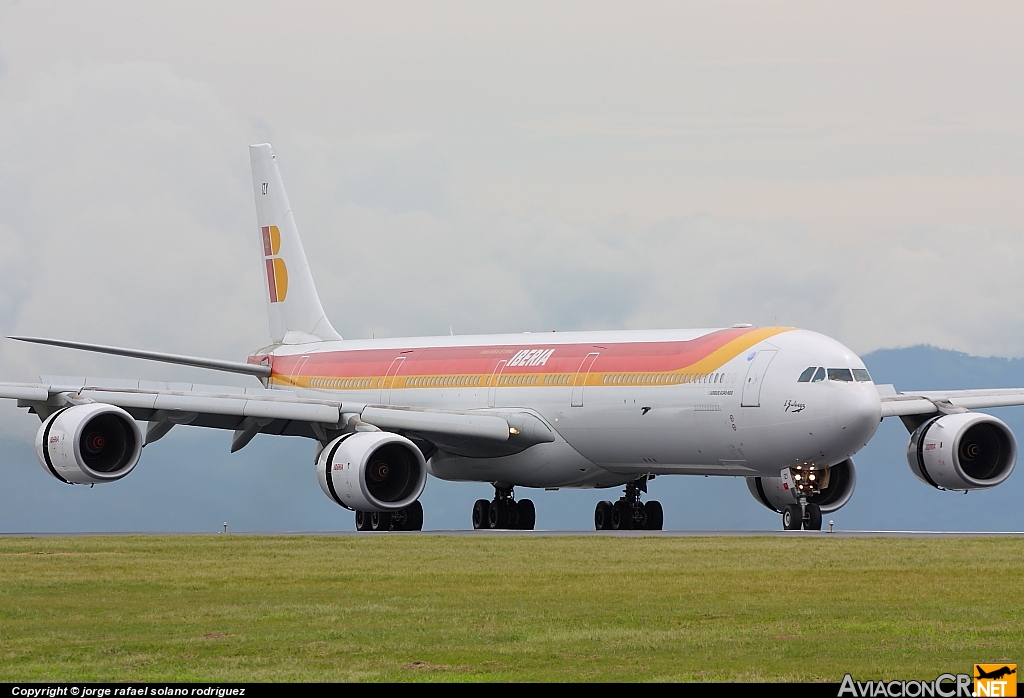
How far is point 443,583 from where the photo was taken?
2086 centimetres

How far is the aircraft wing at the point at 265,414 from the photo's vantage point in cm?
3375

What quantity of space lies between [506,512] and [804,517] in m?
8.16

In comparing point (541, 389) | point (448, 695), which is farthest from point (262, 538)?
point (448, 695)

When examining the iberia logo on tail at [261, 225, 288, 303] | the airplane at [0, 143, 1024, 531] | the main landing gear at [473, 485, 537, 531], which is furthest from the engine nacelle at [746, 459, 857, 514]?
the iberia logo on tail at [261, 225, 288, 303]

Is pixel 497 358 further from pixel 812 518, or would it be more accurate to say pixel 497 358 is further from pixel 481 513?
pixel 812 518

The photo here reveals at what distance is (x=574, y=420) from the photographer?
35.4 meters

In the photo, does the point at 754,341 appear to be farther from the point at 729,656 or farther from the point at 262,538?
the point at 729,656

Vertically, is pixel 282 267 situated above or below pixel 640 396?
above

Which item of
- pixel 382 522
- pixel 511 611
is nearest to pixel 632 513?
pixel 382 522

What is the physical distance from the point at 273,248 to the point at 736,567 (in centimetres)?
2844

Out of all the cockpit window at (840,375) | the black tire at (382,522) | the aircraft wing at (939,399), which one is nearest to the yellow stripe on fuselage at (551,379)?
the cockpit window at (840,375)

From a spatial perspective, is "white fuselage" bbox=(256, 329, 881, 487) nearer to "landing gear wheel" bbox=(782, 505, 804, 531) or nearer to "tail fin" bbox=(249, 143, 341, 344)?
"landing gear wheel" bbox=(782, 505, 804, 531)

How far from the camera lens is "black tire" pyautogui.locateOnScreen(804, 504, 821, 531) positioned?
33438 millimetres

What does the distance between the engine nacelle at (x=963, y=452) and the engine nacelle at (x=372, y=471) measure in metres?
10.6
